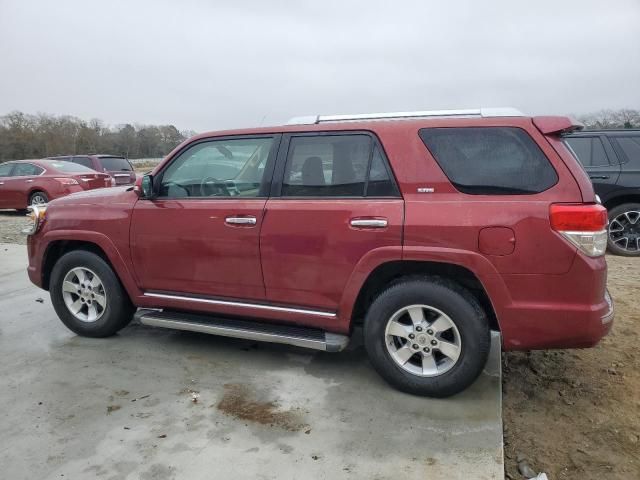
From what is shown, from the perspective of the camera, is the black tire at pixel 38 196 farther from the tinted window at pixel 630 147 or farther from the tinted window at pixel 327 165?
the tinted window at pixel 630 147

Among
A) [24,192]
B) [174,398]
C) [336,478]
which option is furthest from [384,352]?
[24,192]

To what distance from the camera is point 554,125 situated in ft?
9.51

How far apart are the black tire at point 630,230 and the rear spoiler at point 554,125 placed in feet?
15.7

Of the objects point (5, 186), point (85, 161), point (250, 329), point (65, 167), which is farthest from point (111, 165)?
point (250, 329)

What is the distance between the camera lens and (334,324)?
3346 mm

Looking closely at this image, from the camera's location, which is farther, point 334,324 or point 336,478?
point 334,324

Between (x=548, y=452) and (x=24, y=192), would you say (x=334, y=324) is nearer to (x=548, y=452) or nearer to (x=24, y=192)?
(x=548, y=452)

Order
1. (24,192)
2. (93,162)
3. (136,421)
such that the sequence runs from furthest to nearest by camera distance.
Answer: (93,162) → (24,192) → (136,421)

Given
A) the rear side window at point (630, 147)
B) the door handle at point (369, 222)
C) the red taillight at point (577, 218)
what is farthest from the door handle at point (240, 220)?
the rear side window at point (630, 147)

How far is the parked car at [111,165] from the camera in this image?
13.7 metres

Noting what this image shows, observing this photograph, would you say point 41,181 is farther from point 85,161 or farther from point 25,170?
point 85,161

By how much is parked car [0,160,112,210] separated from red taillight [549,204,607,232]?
1161 cm

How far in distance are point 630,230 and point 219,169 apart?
6.14 metres

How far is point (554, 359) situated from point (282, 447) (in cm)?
230
